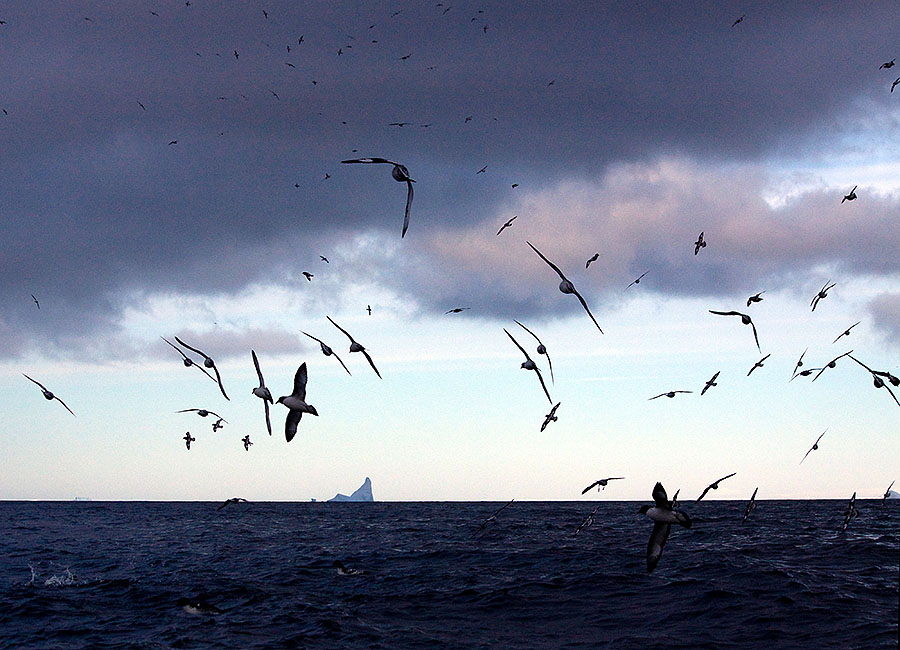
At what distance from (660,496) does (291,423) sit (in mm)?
7488

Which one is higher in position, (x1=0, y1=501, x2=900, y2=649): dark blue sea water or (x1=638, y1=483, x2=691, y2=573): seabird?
(x1=638, y1=483, x2=691, y2=573): seabird

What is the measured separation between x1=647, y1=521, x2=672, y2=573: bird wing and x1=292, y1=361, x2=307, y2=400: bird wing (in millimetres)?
7712

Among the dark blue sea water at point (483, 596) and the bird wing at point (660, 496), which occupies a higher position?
the bird wing at point (660, 496)

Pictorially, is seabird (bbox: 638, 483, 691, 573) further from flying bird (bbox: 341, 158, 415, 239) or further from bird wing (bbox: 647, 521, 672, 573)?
flying bird (bbox: 341, 158, 415, 239)

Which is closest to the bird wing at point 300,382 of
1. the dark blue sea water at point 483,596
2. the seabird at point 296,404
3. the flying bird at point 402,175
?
the seabird at point 296,404

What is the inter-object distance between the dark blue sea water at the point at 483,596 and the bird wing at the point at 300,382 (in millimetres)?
9648

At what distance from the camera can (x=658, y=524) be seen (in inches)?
609

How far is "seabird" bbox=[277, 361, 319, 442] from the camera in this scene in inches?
657

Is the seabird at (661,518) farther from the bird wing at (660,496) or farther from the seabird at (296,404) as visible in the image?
the seabird at (296,404)

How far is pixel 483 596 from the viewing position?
3062 centimetres

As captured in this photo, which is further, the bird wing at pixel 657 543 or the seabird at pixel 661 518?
the seabird at pixel 661 518

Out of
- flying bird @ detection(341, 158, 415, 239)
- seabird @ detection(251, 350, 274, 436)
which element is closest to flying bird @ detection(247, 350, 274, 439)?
seabird @ detection(251, 350, 274, 436)

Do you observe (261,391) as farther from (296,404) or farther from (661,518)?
(661,518)

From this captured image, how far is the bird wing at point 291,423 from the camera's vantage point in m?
16.3
